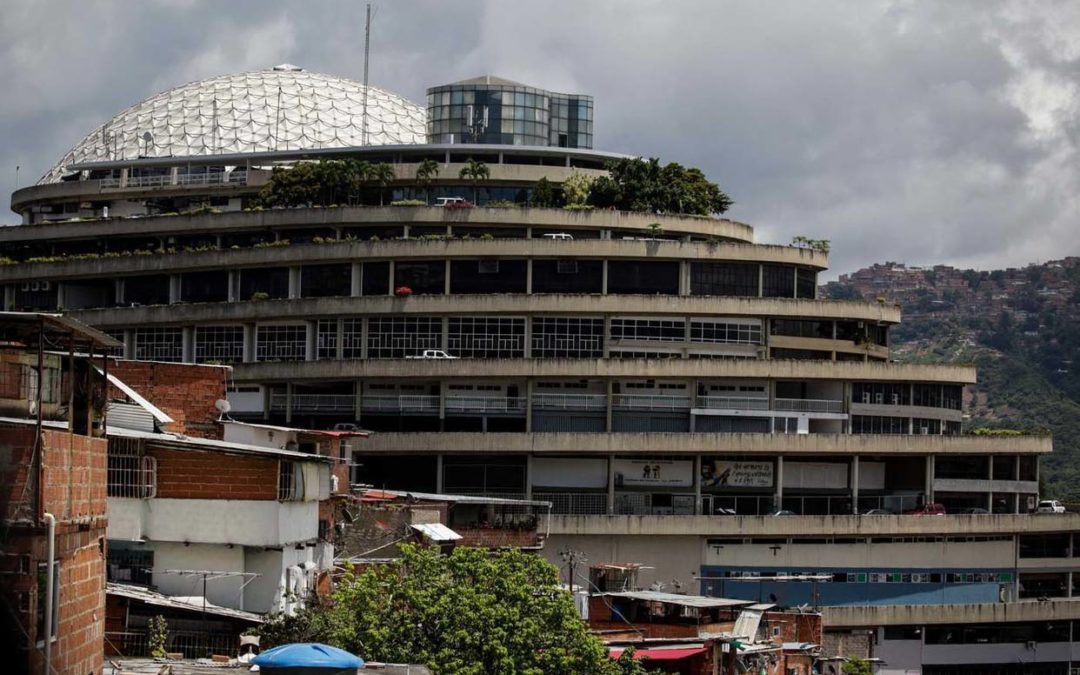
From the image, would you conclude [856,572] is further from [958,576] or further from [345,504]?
[345,504]

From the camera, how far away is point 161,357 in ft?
372

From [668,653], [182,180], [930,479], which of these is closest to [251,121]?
[182,180]

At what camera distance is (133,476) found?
165 feet

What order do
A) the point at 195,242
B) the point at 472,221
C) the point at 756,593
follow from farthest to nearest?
the point at 195,242 < the point at 472,221 < the point at 756,593

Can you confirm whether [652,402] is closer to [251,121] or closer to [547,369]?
[547,369]

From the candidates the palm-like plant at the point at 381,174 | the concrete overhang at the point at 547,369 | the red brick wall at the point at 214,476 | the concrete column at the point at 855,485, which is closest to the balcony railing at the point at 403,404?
the concrete overhang at the point at 547,369

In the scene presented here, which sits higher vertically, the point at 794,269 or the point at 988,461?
the point at 794,269

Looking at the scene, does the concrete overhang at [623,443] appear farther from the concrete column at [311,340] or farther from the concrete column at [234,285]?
the concrete column at [234,285]

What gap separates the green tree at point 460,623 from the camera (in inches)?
1993

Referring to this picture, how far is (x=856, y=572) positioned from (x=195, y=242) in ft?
136

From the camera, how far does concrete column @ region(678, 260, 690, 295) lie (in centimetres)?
10988

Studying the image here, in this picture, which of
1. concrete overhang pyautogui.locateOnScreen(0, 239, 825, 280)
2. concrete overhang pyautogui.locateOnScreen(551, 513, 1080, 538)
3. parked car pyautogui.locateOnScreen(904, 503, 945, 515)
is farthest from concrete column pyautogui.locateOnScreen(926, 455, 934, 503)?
concrete overhang pyautogui.locateOnScreen(0, 239, 825, 280)

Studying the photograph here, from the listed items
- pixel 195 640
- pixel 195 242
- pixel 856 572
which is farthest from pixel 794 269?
pixel 195 640

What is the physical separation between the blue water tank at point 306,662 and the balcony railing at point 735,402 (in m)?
74.7
